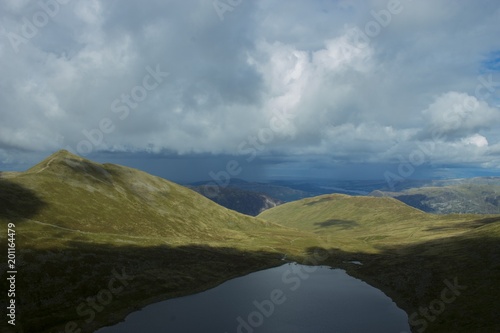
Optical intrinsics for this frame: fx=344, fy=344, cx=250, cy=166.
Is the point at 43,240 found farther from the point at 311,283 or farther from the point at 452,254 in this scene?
the point at 452,254

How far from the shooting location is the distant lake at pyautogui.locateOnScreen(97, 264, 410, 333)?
7731 cm

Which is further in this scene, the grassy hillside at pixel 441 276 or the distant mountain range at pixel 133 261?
the distant mountain range at pixel 133 261

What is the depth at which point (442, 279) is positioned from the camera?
10556cm

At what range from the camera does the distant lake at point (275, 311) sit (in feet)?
254

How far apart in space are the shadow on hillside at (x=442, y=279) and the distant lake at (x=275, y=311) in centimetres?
646

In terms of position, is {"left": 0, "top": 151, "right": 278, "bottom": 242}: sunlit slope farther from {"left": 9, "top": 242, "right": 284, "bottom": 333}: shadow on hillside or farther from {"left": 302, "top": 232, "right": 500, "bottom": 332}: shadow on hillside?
{"left": 302, "top": 232, "right": 500, "bottom": 332}: shadow on hillside

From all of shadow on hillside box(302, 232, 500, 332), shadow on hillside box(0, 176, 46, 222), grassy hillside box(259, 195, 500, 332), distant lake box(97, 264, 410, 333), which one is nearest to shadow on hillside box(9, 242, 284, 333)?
distant lake box(97, 264, 410, 333)

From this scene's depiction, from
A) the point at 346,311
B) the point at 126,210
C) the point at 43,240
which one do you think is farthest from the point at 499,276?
the point at 126,210

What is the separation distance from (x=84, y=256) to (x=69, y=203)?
6231 centimetres

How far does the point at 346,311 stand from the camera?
302 feet

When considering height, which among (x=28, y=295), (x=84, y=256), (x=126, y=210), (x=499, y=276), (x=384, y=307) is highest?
(x=126, y=210)

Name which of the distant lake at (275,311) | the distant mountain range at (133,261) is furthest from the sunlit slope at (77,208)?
the distant lake at (275,311)

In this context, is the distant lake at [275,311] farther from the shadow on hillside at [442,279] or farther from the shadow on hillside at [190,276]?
the shadow on hillside at [442,279]

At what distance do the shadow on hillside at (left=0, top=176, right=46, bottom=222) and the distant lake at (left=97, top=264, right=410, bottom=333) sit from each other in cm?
7091
